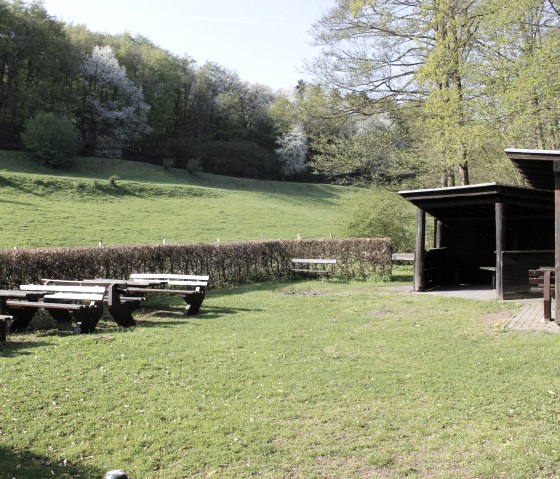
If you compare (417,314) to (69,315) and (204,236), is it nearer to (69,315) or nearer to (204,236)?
(69,315)

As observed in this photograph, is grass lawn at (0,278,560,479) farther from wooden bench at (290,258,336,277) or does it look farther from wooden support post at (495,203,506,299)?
wooden bench at (290,258,336,277)

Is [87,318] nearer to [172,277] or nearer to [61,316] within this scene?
[61,316]

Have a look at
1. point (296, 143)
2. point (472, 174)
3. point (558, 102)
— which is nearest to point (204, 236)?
point (472, 174)

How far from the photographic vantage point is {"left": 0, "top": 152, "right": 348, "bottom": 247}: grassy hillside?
89.4 feet

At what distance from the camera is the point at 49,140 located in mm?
45000

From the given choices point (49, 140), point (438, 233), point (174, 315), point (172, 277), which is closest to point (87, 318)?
point (174, 315)

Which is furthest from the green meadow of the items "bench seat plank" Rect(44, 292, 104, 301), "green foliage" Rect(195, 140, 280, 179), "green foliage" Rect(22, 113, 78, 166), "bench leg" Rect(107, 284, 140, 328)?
"green foliage" Rect(195, 140, 280, 179)

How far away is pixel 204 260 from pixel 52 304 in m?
7.12

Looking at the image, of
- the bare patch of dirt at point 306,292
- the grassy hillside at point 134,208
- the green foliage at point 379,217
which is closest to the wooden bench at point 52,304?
the bare patch of dirt at point 306,292

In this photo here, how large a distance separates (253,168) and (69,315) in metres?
54.7

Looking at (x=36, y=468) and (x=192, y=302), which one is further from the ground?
(x=192, y=302)

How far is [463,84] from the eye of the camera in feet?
65.6

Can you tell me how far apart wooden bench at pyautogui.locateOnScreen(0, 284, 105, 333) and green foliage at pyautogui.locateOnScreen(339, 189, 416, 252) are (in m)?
15.1

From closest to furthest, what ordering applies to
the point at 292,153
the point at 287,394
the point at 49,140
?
the point at 287,394 < the point at 49,140 < the point at 292,153
